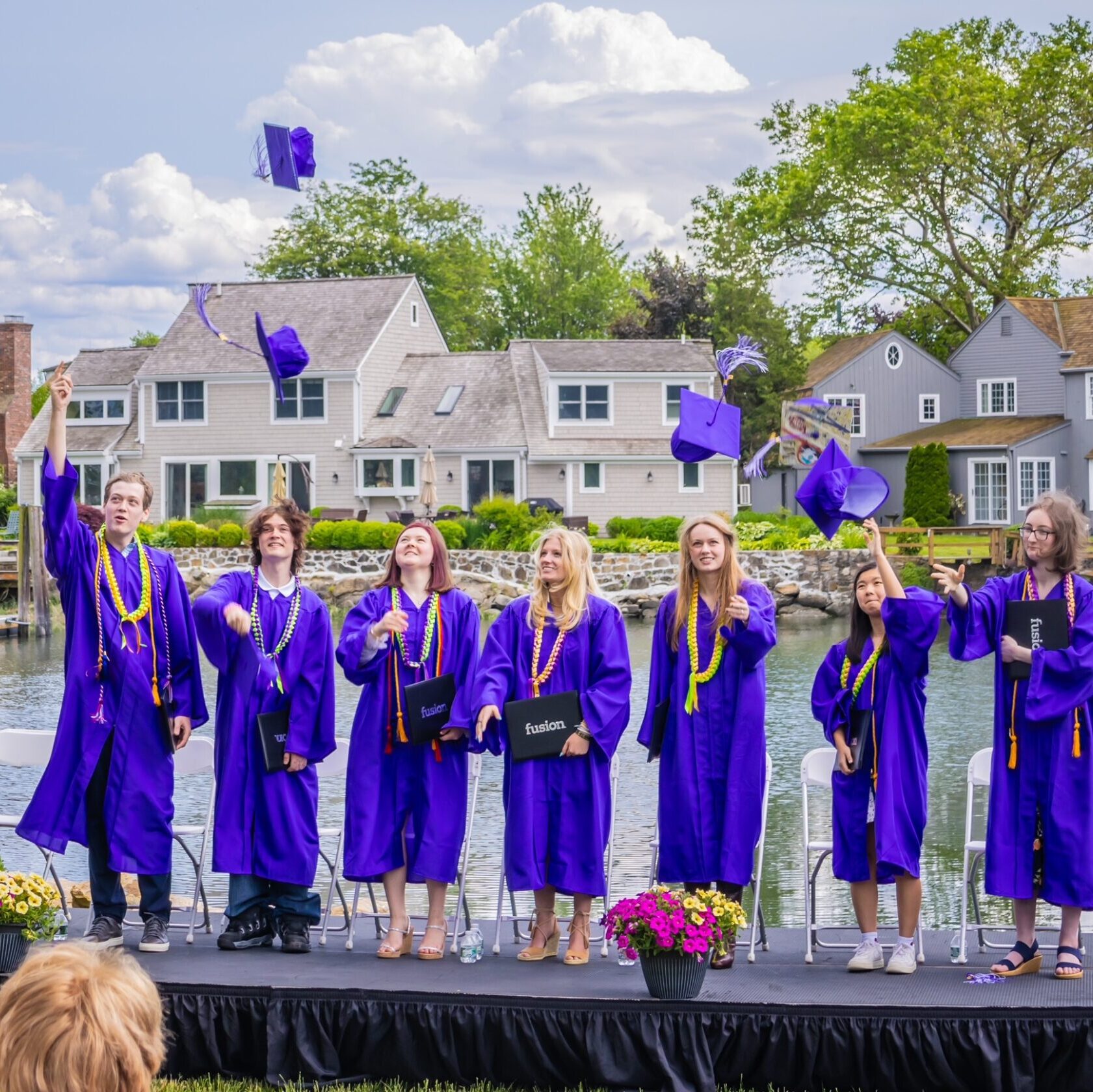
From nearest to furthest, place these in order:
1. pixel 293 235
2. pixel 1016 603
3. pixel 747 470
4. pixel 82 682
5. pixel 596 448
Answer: pixel 1016 603
pixel 82 682
pixel 747 470
pixel 596 448
pixel 293 235

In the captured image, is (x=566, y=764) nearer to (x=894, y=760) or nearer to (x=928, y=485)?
(x=894, y=760)

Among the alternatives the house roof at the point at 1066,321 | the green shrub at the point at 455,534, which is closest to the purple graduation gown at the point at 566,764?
the green shrub at the point at 455,534

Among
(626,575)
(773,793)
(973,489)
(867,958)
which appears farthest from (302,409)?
(867,958)

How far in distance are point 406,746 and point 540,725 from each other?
0.59 m

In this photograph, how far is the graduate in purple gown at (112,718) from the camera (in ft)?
20.0

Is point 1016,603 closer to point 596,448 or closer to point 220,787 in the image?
point 220,787

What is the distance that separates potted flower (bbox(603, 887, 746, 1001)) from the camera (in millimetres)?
5137

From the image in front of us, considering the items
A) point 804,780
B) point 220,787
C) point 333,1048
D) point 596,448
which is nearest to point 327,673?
point 220,787

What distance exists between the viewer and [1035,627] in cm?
571

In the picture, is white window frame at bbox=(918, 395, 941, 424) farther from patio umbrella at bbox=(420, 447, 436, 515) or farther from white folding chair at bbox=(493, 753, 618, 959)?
white folding chair at bbox=(493, 753, 618, 959)

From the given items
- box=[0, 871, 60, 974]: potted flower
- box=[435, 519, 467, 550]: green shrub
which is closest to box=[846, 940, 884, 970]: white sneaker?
box=[0, 871, 60, 974]: potted flower

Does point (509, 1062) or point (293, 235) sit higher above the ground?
point (293, 235)

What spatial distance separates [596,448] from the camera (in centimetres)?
3834

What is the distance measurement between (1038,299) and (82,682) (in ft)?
139
